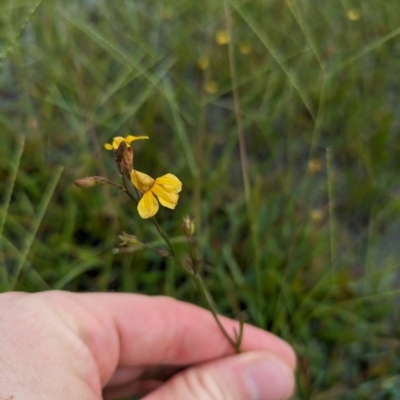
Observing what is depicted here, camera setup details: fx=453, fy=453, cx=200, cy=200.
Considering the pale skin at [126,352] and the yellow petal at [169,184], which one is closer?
the yellow petal at [169,184]

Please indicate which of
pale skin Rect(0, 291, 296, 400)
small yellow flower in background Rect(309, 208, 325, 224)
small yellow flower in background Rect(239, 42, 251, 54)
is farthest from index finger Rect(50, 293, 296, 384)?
small yellow flower in background Rect(239, 42, 251, 54)

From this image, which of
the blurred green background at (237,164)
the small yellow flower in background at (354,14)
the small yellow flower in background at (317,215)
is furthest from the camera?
the small yellow flower in background at (354,14)

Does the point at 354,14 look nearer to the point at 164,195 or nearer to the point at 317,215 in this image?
the point at 317,215

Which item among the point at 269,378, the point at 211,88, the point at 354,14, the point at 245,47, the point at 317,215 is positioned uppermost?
the point at 354,14

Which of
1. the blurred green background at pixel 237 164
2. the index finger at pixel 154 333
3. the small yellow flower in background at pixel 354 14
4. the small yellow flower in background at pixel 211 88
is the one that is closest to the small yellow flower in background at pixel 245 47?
the blurred green background at pixel 237 164

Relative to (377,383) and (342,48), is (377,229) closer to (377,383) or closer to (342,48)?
(377,383)

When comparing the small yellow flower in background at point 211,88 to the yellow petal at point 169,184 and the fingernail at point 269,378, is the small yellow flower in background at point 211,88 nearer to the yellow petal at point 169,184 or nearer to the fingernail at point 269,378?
the fingernail at point 269,378

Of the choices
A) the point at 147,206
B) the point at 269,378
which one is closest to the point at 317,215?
the point at 269,378

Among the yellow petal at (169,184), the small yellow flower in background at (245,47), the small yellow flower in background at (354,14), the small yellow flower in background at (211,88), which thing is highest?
the small yellow flower in background at (354,14)

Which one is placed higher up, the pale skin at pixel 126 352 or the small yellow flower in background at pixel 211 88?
the small yellow flower in background at pixel 211 88
